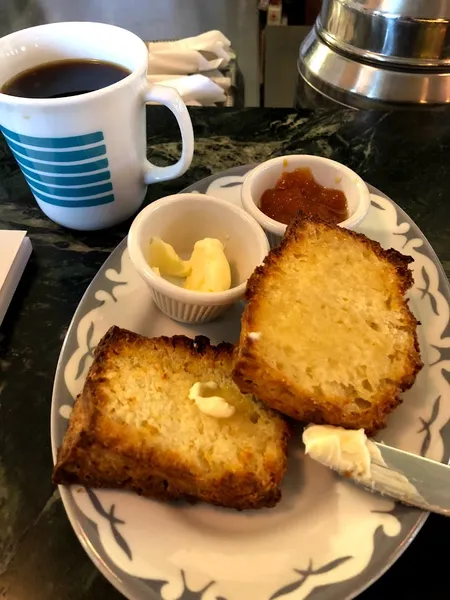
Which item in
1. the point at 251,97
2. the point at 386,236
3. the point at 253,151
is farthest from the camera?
the point at 251,97

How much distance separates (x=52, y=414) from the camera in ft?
3.23

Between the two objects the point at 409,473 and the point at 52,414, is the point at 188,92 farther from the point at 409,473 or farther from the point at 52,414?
the point at 409,473

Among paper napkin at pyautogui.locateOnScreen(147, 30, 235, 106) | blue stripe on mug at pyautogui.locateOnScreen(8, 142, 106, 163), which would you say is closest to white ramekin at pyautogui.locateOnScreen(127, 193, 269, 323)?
blue stripe on mug at pyautogui.locateOnScreen(8, 142, 106, 163)

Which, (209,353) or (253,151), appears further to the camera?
(253,151)

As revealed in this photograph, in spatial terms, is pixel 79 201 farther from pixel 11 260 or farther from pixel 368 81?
pixel 368 81

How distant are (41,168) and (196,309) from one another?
0.47 metres

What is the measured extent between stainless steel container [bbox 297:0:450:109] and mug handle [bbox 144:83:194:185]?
2.44ft

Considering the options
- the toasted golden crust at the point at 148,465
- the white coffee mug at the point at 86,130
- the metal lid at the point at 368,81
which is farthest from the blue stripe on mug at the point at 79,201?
the metal lid at the point at 368,81

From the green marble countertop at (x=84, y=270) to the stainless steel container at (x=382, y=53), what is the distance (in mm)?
75

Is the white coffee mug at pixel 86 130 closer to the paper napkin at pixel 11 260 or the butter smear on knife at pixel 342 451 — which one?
the paper napkin at pixel 11 260

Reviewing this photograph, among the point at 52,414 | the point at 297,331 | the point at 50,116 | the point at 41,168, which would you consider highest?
the point at 50,116

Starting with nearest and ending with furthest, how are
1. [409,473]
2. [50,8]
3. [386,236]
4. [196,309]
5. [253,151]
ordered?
1. [409,473]
2. [196,309]
3. [386,236]
4. [253,151]
5. [50,8]

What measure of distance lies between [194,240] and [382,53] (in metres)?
0.91

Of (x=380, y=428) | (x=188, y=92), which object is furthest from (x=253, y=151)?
(x=380, y=428)
